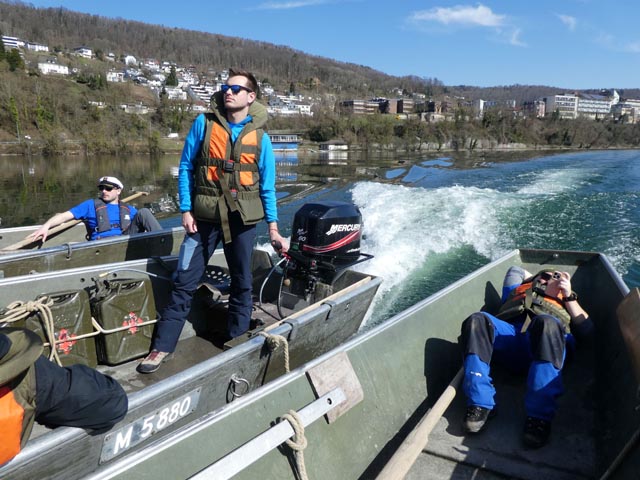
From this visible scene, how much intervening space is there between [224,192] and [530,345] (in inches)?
91.4

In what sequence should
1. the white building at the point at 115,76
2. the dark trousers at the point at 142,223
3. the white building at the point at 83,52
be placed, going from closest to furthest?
1. the dark trousers at the point at 142,223
2. the white building at the point at 115,76
3. the white building at the point at 83,52

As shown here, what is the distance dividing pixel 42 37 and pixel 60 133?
4246 inches

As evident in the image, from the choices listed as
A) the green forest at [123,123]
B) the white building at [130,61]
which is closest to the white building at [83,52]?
the green forest at [123,123]

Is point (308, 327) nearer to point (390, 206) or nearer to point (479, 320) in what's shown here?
point (479, 320)

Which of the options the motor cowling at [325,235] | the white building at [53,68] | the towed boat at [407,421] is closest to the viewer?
the towed boat at [407,421]

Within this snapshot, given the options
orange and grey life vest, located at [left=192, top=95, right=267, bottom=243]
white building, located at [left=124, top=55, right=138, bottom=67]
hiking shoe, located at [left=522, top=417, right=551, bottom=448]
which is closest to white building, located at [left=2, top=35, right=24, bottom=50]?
white building, located at [left=124, top=55, right=138, bottom=67]

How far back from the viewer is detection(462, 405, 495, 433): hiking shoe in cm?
271

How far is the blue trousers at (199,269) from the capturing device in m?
3.28

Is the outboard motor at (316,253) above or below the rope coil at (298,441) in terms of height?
above

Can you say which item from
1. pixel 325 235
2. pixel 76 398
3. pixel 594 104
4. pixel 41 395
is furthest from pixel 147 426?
pixel 594 104

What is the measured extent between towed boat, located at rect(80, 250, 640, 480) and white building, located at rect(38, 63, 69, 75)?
119917 millimetres

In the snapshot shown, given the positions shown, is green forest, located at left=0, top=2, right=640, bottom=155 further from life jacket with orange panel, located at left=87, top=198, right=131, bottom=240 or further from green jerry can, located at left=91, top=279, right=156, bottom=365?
green jerry can, located at left=91, top=279, right=156, bottom=365

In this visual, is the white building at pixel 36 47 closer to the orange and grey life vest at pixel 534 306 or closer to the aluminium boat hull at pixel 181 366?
the aluminium boat hull at pixel 181 366

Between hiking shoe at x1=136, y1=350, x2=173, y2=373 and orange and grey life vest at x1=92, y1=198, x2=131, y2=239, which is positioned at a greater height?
orange and grey life vest at x1=92, y1=198, x2=131, y2=239
